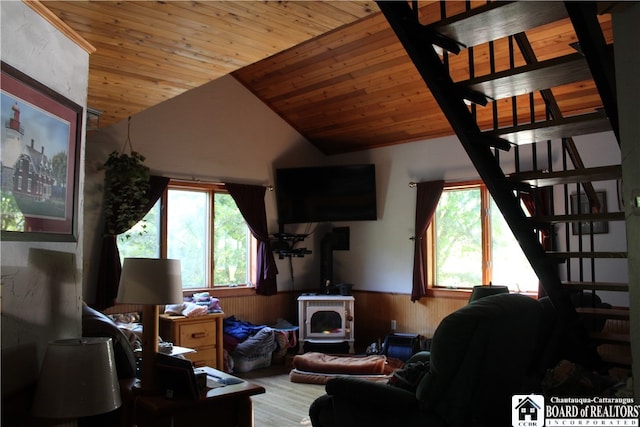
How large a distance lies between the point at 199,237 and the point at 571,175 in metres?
4.78

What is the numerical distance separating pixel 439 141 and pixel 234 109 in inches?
105

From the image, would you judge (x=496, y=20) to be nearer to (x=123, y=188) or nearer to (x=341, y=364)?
(x=341, y=364)

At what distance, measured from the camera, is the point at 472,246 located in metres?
6.31

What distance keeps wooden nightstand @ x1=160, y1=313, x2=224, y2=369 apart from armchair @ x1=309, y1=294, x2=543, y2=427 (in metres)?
2.51

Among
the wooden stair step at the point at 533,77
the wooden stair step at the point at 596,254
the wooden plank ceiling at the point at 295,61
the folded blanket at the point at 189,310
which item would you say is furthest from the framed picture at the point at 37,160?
the folded blanket at the point at 189,310

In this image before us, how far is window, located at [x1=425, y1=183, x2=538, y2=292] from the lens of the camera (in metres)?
5.97

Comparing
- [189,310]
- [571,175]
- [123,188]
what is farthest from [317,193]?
[571,175]

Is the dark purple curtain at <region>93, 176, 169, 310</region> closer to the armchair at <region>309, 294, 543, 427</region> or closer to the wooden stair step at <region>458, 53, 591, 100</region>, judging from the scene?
the armchair at <region>309, 294, 543, 427</region>

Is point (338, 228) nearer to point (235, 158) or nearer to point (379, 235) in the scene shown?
point (379, 235)

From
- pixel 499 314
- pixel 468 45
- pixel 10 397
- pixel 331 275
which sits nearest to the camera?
pixel 10 397

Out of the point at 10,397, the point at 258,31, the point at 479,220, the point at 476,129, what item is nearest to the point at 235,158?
the point at 479,220

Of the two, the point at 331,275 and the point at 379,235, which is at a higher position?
the point at 379,235

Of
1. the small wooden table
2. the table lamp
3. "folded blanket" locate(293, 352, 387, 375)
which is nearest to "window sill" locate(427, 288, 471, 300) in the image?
"folded blanket" locate(293, 352, 387, 375)

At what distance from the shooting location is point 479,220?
625 cm
